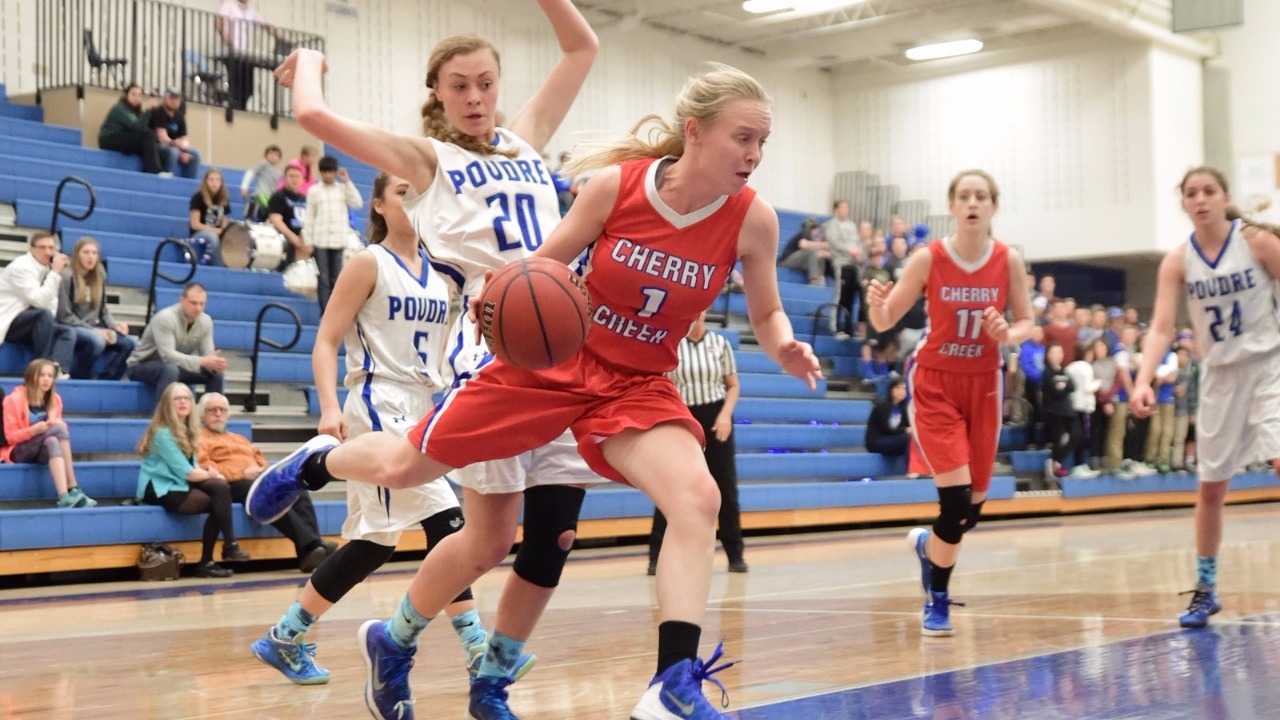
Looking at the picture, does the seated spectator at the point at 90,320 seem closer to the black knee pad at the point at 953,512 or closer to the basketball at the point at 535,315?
the black knee pad at the point at 953,512

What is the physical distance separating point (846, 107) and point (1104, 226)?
18.0 feet

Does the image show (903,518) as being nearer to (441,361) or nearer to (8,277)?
(8,277)

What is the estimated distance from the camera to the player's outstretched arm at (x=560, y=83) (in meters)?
3.94

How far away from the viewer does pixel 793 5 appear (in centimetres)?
2119

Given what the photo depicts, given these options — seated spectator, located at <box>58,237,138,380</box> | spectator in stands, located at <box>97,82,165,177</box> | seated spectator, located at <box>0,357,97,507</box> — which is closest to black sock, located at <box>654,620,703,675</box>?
seated spectator, located at <box>0,357,97,507</box>

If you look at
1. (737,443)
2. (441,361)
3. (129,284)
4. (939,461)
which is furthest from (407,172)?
(737,443)

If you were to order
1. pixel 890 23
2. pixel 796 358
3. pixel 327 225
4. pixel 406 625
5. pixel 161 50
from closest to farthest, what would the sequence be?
pixel 796 358
pixel 406 625
pixel 327 225
pixel 161 50
pixel 890 23

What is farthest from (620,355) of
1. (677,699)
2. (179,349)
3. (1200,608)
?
(179,349)

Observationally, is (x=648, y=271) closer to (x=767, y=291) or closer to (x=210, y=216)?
(x=767, y=291)

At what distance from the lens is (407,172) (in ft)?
12.0

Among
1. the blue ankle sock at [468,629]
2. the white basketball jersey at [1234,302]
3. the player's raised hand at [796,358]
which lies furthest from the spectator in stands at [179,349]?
the player's raised hand at [796,358]

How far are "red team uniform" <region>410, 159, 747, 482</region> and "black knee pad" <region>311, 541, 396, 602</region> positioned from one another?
1.28 m

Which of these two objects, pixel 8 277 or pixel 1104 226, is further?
pixel 1104 226

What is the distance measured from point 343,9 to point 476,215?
52.8ft
